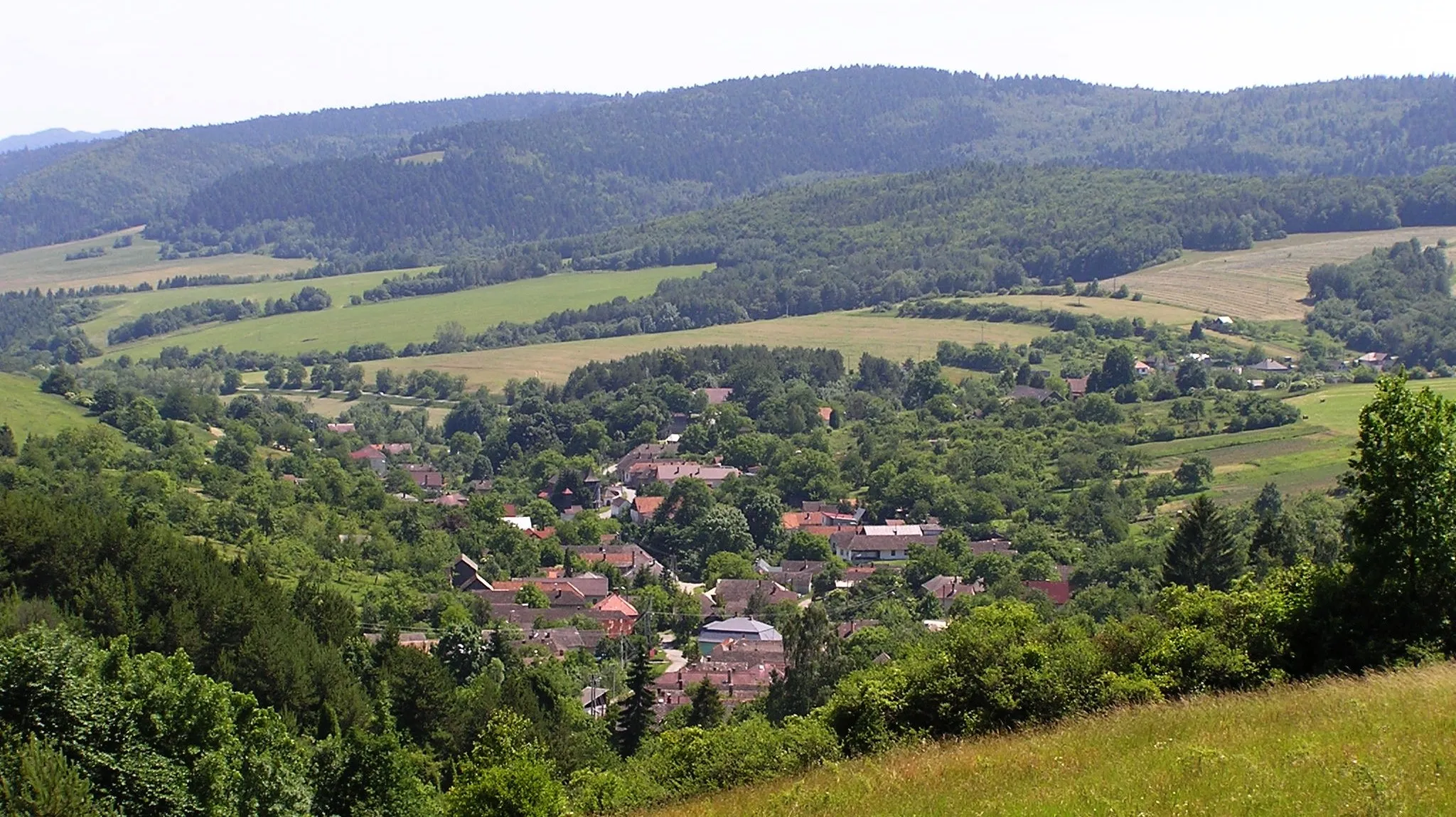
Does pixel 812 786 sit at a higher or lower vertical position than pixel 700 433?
higher

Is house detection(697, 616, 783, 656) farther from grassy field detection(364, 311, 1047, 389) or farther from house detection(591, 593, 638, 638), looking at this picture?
grassy field detection(364, 311, 1047, 389)

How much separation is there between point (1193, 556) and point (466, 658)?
2263 cm

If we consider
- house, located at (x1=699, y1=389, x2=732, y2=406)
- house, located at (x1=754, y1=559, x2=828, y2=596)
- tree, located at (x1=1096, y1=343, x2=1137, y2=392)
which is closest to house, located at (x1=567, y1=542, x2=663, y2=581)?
house, located at (x1=754, y1=559, x2=828, y2=596)

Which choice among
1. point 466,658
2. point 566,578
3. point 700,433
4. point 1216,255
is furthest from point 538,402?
point 1216,255

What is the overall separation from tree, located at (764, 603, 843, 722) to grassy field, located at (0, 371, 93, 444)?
155 ft

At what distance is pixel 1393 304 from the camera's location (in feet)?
445

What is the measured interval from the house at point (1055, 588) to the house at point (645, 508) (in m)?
26.0

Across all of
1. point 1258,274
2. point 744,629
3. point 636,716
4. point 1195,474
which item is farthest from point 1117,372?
point 636,716

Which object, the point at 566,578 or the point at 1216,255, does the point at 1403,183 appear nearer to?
the point at 1216,255

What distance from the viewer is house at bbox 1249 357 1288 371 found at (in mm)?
115088

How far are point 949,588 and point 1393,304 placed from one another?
8771 cm

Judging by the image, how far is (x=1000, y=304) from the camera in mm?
145625

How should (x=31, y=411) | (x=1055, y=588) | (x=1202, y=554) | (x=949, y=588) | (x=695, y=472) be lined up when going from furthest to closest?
(x=695, y=472) < (x=31, y=411) < (x=949, y=588) < (x=1055, y=588) < (x=1202, y=554)

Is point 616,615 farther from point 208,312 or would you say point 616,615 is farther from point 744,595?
point 208,312
